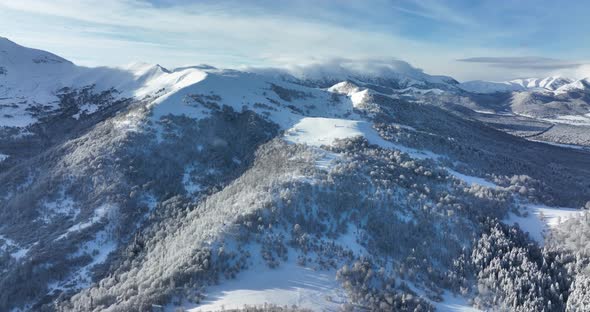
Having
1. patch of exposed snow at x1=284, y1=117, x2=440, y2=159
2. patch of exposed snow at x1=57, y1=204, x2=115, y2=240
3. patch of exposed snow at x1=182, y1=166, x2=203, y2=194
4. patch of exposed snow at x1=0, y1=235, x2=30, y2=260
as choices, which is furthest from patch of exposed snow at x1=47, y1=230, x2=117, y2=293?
patch of exposed snow at x1=284, y1=117, x2=440, y2=159

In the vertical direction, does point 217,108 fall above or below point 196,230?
above

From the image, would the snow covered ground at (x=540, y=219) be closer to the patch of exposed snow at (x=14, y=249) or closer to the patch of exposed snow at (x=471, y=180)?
the patch of exposed snow at (x=471, y=180)

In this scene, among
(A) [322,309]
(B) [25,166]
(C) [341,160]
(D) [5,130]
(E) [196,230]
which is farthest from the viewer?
(D) [5,130]

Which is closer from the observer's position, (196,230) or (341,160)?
(196,230)

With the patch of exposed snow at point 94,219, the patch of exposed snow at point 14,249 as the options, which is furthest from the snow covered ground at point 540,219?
the patch of exposed snow at point 14,249

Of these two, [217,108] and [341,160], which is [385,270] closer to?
[341,160]

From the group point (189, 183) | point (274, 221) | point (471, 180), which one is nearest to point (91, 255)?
point (189, 183)

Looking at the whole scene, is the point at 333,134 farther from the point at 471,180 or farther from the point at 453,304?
the point at 453,304

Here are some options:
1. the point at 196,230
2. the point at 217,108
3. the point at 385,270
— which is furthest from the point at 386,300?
the point at 217,108
